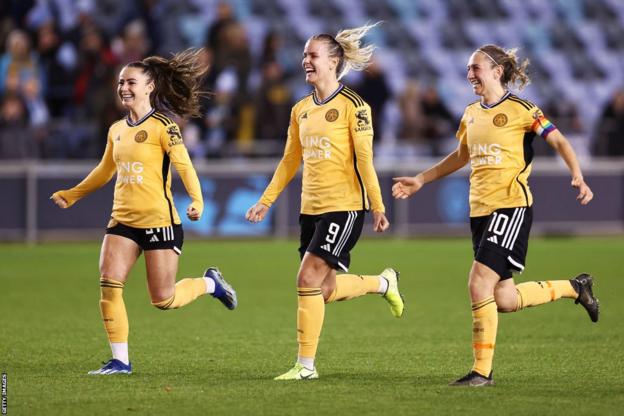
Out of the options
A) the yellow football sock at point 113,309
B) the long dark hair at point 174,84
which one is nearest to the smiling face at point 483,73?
the long dark hair at point 174,84

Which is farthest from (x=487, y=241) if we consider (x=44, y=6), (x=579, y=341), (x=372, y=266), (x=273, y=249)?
(x=44, y=6)

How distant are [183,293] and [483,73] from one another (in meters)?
2.38

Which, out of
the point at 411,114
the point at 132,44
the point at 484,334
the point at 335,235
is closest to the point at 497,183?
the point at 484,334

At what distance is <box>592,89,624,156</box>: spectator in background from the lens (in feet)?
69.9

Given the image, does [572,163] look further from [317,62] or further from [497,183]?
[317,62]

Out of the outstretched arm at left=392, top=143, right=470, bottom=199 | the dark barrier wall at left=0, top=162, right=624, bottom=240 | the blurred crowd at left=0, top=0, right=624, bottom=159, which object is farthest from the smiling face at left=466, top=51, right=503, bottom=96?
the blurred crowd at left=0, top=0, right=624, bottom=159

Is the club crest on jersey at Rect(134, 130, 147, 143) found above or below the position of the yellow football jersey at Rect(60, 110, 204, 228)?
above

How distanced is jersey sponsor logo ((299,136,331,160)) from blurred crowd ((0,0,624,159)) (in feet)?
36.0

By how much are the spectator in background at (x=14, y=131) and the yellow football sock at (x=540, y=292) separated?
38.5 feet

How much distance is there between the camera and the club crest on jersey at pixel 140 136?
7844mm

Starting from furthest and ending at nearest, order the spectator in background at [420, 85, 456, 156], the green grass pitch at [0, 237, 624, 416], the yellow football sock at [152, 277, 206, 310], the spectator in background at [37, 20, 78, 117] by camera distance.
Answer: the spectator in background at [420, 85, 456, 156] → the spectator in background at [37, 20, 78, 117] → the yellow football sock at [152, 277, 206, 310] → the green grass pitch at [0, 237, 624, 416]

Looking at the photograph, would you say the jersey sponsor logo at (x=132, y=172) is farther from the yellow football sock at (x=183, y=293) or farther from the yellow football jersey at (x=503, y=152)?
the yellow football jersey at (x=503, y=152)

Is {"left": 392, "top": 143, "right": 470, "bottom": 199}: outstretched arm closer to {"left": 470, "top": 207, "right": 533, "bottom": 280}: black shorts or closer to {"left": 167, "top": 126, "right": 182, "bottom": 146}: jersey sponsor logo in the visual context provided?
{"left": 470, "top": 207, "right": 533, "bottom": 280}: black shorts

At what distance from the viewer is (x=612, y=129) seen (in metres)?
21.4
